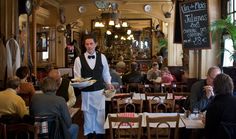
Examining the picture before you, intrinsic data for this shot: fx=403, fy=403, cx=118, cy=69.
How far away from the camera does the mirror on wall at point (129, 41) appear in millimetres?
23469

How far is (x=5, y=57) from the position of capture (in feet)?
30.3

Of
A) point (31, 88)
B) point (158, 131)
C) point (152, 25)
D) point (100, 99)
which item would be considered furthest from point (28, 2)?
point (152, 25)

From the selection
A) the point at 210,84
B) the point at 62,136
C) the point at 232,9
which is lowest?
the point at 62,136

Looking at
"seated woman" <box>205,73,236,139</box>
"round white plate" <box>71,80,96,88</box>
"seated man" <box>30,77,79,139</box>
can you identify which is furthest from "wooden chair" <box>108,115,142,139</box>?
"round white plate" <box>71,80,96,88</box>

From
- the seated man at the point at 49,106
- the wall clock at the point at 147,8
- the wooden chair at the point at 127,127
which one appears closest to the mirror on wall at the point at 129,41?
the wall clock at the point at 147,8

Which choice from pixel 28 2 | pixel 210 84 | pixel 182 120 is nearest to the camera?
pixel 182 120

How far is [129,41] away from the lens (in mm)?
25203

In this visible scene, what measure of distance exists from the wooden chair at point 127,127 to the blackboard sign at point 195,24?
3.32 m

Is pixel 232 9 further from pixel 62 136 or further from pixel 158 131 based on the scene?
pixel 62 136

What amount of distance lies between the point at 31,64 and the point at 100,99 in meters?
5.69

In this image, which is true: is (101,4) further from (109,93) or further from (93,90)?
(109,93)

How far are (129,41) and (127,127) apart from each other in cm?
2082

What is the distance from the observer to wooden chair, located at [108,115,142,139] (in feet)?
14.2

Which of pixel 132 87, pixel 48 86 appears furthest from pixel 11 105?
pixel 132 87
